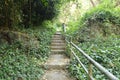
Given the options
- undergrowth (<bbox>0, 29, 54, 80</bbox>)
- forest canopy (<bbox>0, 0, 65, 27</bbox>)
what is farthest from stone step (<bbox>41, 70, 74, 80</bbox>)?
forest canopy (<bbox>0, 0, 65, 27</bbox>)

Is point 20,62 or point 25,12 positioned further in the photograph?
point 25,12

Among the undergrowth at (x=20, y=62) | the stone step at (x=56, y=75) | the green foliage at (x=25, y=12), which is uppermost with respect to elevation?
the green foliage at (x=25, y=12)

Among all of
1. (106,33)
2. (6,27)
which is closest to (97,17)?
(106,33)

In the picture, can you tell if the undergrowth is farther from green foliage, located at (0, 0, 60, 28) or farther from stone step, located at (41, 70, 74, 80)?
green foliage, located at (0, 0, 60, 28)

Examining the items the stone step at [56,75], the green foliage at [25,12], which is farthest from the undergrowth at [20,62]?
the green foliage at [25,12]

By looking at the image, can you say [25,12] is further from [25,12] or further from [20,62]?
[20,62]

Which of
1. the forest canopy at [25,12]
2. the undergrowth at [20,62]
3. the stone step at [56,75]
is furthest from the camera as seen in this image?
the forest canopy at [25,12]

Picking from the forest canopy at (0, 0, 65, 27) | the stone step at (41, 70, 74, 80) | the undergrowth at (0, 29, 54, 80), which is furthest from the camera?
the forest canopy at (0, 0, 65, 27)

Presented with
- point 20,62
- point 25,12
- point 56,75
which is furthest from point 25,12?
point 56,75

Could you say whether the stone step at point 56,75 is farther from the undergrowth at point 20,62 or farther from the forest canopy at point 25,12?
the forest canopy at point 25,12

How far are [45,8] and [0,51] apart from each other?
255 inches

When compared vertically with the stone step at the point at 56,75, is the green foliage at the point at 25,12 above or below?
above

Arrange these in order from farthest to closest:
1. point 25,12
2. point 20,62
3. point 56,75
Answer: point 25,12, point 20,62, point 56,75

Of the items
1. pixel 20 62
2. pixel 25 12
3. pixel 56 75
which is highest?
pixel 25 12
